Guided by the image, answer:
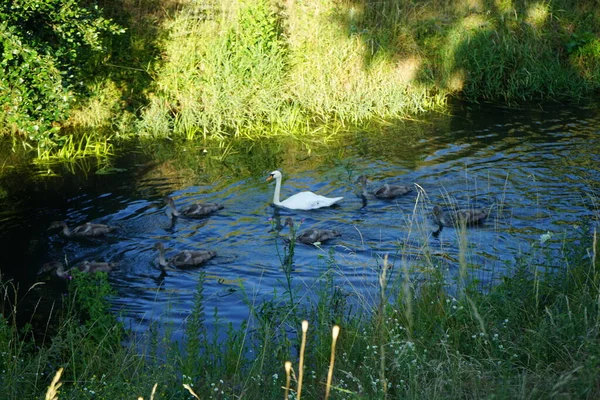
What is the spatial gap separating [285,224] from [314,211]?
0.64 metres

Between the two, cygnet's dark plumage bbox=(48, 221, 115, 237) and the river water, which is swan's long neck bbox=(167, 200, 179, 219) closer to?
the river water

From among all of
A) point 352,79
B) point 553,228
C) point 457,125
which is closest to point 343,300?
point 553,228

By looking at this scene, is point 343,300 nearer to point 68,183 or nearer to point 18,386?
point 18,386

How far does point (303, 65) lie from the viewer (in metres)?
16.3

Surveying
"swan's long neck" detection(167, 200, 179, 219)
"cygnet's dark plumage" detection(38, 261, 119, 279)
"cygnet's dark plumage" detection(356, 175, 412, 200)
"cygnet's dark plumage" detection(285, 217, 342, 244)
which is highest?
"cygnet's dark plumage" detection(356, 175, 412, 200)

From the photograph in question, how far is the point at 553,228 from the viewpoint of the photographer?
9.73 m

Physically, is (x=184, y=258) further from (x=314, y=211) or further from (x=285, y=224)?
(x=314, y=211)

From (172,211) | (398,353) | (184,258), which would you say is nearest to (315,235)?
(184,258)

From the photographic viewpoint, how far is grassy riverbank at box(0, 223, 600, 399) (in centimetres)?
490

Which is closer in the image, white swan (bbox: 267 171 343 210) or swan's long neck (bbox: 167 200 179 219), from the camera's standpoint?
swan's long neck (bbox: 167 200 179 219)

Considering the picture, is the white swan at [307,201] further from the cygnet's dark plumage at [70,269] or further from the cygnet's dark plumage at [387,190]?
the cygnet's dark plumage at [70,269]

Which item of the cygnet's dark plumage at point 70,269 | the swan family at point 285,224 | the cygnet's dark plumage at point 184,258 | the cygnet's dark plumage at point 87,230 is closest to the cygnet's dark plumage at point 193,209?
the swan family at point 285,224

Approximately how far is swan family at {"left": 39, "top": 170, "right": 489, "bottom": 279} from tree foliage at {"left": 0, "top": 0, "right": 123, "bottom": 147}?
5.29ft

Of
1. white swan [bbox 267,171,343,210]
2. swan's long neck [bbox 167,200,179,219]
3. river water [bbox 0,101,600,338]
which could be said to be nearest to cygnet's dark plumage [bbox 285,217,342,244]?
river water [bbox 0,101,600,338]
